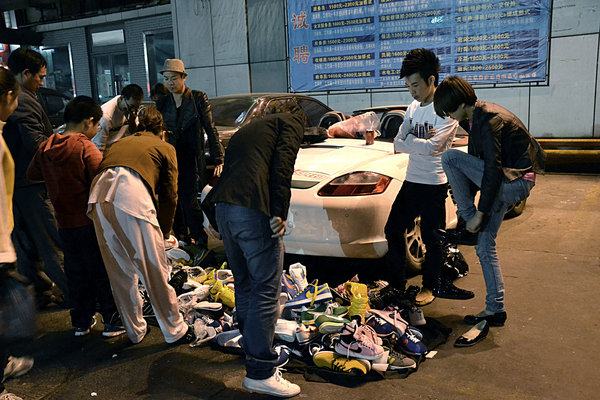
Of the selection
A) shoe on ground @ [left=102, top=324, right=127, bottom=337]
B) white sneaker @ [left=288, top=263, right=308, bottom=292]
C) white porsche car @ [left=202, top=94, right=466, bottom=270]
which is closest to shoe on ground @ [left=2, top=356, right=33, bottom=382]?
shoe on ground @ [left=102, top=324, right=127, bottom=337]

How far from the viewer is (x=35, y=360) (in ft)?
11.3

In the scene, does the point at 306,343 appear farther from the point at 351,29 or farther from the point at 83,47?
the point at 83,47

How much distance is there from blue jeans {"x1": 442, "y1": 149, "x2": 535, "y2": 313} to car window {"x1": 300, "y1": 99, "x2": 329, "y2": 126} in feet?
14.1

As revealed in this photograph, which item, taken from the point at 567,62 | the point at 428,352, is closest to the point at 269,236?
the point at 428,352

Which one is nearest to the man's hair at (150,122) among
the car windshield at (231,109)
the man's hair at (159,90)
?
the car windshield at (231,109)

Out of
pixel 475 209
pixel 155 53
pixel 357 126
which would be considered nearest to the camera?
pixel 475 209

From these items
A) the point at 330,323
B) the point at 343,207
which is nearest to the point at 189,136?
the point at 343,207

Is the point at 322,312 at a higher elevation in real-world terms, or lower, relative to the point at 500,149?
lower

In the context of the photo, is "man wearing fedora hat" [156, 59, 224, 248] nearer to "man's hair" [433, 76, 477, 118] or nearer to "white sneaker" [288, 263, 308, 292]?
"white sneaker" [288, 263, 308, 292]

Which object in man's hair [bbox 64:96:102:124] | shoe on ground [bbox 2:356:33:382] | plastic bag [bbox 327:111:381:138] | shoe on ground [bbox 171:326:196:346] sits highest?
man's hair [bbox 64:96:102:124]

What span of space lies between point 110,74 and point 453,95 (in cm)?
1694

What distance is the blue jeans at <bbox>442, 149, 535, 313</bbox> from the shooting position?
3.54 meters

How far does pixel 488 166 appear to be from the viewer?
3.34 m

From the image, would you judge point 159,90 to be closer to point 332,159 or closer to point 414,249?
point 332,159
